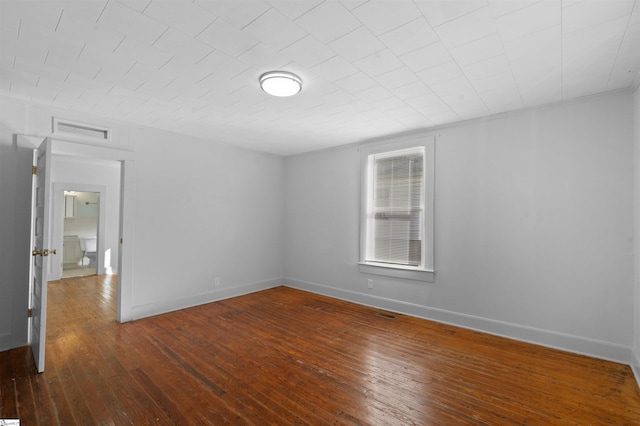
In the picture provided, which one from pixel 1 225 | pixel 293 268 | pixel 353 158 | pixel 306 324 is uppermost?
pixel 353 158

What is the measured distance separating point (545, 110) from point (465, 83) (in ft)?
4.18

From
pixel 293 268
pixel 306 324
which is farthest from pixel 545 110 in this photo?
pixel 293 268

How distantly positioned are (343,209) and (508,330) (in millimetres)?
2847

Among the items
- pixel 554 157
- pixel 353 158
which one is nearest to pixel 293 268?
pixel 353 158

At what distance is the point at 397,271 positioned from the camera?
Result: 14.1ft

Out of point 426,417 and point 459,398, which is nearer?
Result: point 426,417

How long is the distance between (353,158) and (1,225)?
14.7 feet

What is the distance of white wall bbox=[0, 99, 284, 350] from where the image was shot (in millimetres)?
3088

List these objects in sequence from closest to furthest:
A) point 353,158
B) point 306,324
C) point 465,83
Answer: point 465,83 < point 306,324 < point 353,158

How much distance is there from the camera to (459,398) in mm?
2240

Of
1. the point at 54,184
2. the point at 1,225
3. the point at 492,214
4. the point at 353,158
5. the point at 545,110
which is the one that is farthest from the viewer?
the point at 54,184

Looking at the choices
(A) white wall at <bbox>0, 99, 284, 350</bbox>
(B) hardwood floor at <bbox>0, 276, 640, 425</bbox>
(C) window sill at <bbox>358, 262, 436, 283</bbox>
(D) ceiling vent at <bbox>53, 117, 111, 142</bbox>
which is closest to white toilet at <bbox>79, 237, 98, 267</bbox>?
(B) hardwood floor at <bbox>0, 276, 640, 425</bbox>

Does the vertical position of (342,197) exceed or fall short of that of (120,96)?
it falls short

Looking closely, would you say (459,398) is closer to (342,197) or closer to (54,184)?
(342,197)
